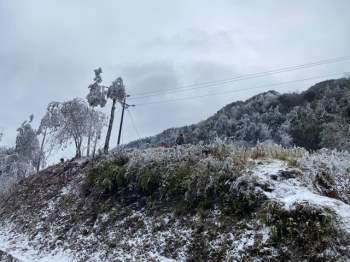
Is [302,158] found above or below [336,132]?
above

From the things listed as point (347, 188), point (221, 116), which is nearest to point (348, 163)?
point (347, 188)

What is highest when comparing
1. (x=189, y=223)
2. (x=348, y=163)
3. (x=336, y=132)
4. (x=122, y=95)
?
(x=122, y=95)

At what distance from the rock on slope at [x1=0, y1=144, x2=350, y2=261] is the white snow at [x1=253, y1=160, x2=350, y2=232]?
0.02m

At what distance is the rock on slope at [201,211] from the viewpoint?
21.2 ft

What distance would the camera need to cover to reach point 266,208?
23.6 feet

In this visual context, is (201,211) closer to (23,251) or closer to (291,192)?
(291,192)

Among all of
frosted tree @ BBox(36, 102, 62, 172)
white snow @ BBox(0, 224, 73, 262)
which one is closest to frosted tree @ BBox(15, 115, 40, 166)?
frosted tree @ BBox(36, 102, 62, 172)

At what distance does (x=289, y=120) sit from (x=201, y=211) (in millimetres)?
27768

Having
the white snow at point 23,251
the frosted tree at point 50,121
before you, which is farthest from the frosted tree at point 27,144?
the white snow at point 23,251

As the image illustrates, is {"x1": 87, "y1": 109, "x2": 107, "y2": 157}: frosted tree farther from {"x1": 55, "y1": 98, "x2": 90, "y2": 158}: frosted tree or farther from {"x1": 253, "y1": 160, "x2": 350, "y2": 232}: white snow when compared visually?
{"x1": 253, "y1": 160, "x2": 350, "y2": 232}: white snow

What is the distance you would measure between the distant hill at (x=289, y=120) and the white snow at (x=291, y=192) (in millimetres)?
15399

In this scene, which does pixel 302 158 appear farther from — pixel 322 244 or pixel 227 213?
pixel 322 244

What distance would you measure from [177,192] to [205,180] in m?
1.00

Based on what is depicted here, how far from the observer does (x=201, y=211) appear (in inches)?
329
